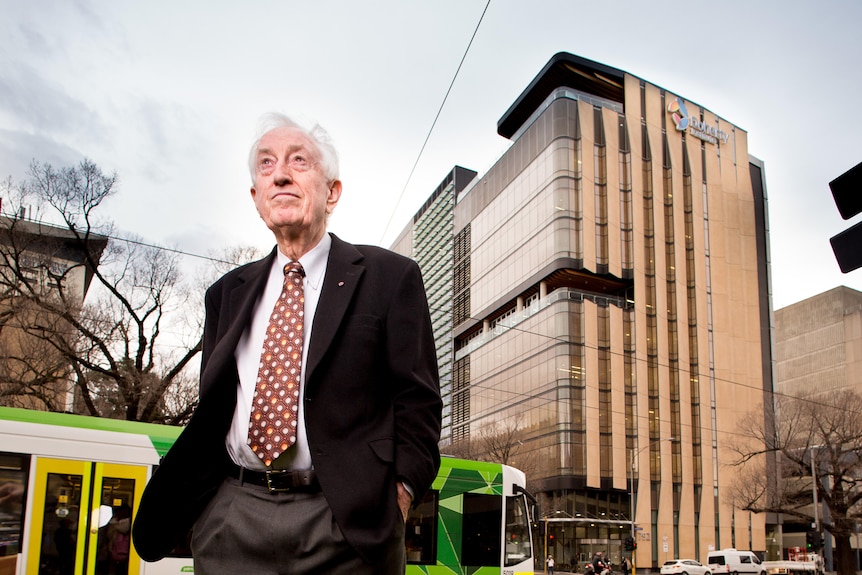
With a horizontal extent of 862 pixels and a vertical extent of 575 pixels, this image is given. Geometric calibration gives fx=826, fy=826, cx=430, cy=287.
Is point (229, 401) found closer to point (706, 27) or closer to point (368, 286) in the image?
point (368, 286)

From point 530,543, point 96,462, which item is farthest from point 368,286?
point 530,543

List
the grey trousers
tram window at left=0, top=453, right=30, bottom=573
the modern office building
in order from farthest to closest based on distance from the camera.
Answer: the modern office building < tram window at left=0, top=453, right=30, bottom=573 < the grey trousers

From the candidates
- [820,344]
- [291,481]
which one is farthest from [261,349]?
[820,344]

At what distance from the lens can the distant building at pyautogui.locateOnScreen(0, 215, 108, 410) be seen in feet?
70.6

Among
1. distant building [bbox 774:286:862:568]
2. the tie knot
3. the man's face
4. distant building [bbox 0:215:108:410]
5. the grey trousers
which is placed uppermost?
distant building [bbox 774:286:862:568]

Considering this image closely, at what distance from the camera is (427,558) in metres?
11.9

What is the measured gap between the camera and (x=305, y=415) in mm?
1979

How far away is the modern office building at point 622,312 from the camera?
5622 centimetres

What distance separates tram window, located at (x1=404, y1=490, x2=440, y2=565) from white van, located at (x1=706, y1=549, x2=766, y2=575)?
3301 centimetres

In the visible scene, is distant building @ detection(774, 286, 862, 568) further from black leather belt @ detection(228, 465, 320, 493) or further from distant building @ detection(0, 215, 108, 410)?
black leather belt @ detection(228, 465, 320, 493)

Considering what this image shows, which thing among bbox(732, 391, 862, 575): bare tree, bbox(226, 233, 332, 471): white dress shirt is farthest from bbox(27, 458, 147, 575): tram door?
bbox(732, 391, 862, 575): bare tree

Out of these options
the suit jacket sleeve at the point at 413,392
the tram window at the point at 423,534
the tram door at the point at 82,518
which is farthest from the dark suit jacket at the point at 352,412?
the tram window at the point at 423,534

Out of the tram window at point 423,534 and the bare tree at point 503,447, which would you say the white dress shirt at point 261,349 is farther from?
the bare tree at point 503,447

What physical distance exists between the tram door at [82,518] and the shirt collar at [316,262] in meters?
7.60
